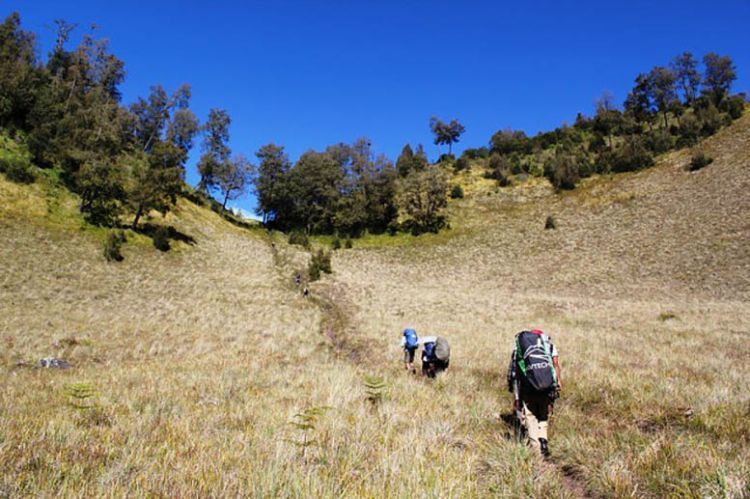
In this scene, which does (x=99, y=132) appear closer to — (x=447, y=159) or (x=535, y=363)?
(x=535, y=363)

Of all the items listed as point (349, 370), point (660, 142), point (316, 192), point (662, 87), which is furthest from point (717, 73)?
point (349, 370)

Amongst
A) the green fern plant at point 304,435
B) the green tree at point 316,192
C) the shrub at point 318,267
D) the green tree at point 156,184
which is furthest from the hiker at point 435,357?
the green tree at point 316,192

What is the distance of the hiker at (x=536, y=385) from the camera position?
5.71 meters

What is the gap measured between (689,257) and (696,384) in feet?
120

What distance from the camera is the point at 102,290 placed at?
24750 mm

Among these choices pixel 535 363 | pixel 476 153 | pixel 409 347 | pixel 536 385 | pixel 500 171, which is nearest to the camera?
pixel 536 385

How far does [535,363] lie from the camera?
19.4 feet

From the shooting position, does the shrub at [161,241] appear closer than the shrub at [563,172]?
Yes

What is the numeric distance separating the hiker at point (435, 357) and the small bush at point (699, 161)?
63164mm

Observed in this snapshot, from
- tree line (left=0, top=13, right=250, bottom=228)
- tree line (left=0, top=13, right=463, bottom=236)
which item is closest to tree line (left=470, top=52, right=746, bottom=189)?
tree line (left=0, top=13, right=463, bottom=236)

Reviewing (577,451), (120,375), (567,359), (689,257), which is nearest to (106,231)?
(120,375)

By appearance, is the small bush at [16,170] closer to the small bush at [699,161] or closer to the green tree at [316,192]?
the green tree at [316,192]

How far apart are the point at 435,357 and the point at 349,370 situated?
7.69 feet

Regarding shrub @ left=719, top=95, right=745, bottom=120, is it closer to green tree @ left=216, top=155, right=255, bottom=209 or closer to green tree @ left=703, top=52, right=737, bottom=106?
green tree @ left=703, top=52, right=737, bottom=106
